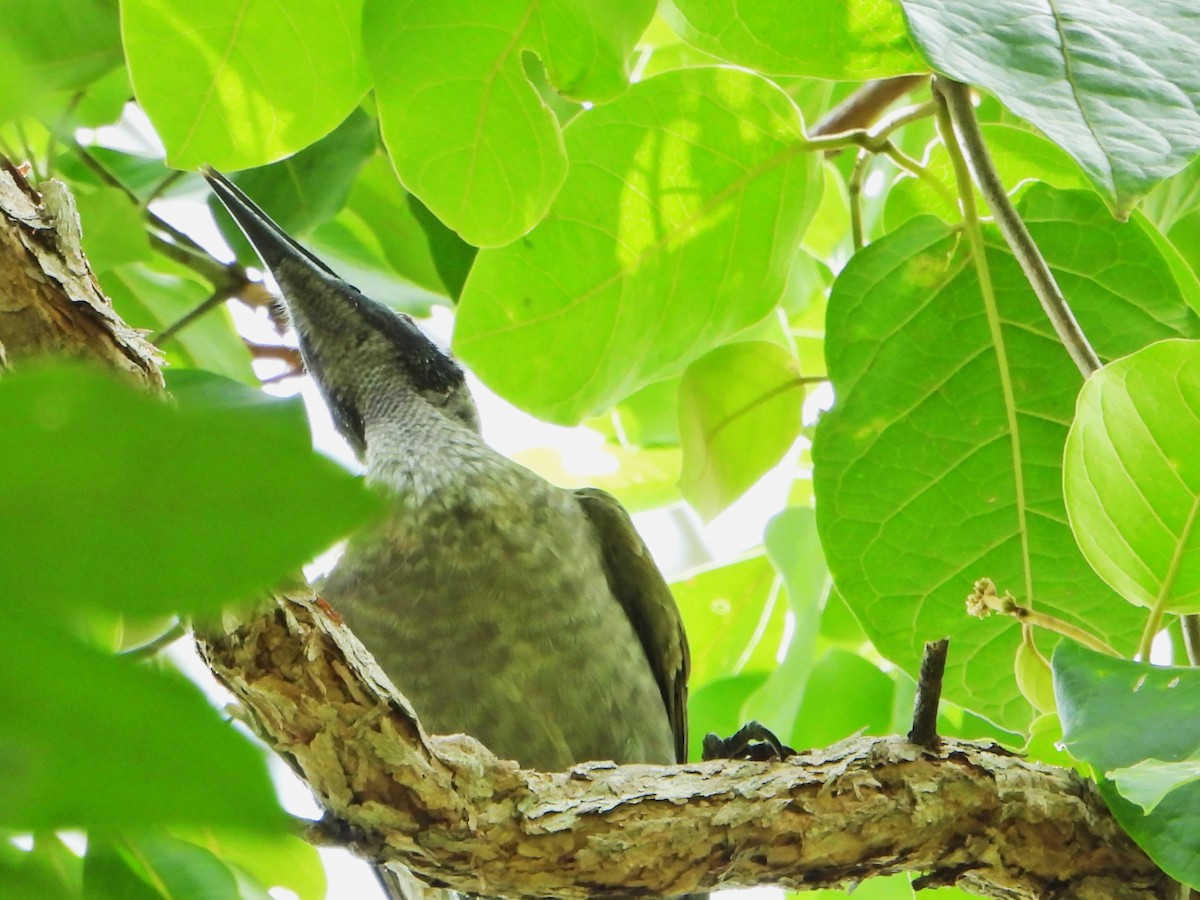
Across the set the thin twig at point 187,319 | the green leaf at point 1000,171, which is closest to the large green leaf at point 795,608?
the green leaf at point 1000,171

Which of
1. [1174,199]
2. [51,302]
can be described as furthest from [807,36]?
[51,302]

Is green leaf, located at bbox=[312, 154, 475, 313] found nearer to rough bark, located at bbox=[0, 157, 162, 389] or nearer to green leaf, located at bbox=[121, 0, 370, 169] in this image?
green leaf, located at bbox=[121, 0, 370, 169]

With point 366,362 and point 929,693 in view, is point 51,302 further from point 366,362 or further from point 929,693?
point 366,362

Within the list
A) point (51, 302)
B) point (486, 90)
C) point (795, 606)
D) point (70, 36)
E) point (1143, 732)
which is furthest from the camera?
point (795, 606)

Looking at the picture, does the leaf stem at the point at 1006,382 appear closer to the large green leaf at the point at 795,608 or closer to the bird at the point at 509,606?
the large green leaf at the point at 795,608

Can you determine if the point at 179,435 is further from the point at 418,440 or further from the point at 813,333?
the point at 813,333

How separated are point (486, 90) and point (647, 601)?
790 millimetres

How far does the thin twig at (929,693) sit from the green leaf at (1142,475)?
17 cm

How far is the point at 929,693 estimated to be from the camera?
90cm

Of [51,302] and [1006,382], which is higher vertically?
[51,302]

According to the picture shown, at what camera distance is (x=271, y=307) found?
1.76m

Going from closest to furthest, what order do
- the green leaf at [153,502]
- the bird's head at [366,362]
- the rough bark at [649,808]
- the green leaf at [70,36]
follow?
the green leaf at [153,502], the rough bark at [649,808], the green leaf at [70,36], the bird's head at [366,362]

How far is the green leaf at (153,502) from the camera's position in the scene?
205 mm

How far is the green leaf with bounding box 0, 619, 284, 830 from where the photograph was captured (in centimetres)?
21
